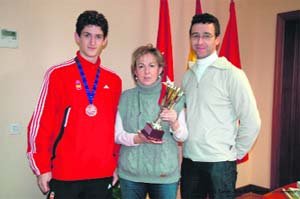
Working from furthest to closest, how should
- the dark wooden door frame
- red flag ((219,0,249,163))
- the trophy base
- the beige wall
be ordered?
the dark wooden door frame
red flag ((219,0,249,163))
the beige wall
the trophy base

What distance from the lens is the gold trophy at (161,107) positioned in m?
1.69

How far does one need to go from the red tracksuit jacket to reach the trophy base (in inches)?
10.7

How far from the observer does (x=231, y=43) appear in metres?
3.66

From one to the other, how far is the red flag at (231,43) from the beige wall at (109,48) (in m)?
0.22

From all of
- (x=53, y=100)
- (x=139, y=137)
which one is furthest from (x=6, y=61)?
(x=139, y=137)

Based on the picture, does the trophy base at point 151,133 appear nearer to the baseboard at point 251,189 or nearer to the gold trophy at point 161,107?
the gold trophy at point 161,107

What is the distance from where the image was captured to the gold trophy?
1.69 m

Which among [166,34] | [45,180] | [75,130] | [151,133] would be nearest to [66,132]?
[75,130]

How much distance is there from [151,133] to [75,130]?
42 centimetres

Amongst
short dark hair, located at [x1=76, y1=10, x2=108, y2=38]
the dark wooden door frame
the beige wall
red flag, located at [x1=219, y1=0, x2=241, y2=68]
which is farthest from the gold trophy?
the dark wooden door frame

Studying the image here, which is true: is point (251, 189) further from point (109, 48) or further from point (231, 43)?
point (109, 48)

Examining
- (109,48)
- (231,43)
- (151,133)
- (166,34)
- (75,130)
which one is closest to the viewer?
(151,133)

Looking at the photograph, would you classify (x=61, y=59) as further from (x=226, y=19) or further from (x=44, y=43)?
(x=226, y=19)

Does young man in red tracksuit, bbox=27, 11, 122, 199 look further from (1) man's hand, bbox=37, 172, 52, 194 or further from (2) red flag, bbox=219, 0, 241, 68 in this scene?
(2) red flag, bbox=219, 0, 241, 68
